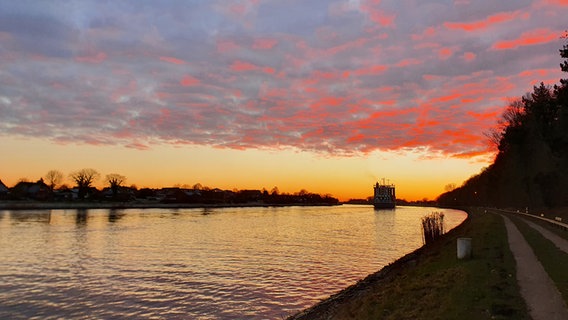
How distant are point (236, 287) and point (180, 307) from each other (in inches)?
172

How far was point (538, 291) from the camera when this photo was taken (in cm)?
1310

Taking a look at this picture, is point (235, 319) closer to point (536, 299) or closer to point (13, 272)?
point (536, 299)

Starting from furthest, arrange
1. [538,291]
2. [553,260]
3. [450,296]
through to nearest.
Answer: [553,260] → [450,296] → [538,291]

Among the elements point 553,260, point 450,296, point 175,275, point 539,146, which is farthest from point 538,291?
point 539,146

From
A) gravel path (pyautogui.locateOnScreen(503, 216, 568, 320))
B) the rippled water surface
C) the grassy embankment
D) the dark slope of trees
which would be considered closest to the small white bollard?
the grassy embankment

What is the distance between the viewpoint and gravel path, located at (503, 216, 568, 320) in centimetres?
1080

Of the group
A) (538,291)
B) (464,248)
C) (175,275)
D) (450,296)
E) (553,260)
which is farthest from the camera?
(175,275)

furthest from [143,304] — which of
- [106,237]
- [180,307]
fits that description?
[106,237]

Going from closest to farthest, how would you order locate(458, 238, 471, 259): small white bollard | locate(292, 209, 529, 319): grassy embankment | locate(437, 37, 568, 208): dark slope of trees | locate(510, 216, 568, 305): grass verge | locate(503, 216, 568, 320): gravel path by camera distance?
locate(503, 216, 568, 320): gravel path, locate(292, 209, 529, 319): grassy embankment, locate(510, 216, 568, 305): grass verge, locate(458, 238, 471, 259): small white bollard, locate(437, 37, 568, 208): dark slope of trees

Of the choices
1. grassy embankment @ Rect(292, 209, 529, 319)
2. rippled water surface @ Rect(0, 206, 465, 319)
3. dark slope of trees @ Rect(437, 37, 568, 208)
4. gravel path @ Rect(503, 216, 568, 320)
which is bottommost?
rippled water surface @ Rect(0, 206, 465, 319)

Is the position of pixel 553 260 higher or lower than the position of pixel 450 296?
higher

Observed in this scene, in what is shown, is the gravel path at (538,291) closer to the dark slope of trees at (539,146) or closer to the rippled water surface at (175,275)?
the rippled water surface at (175,275)

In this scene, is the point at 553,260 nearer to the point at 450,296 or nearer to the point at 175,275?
the point at 450,296

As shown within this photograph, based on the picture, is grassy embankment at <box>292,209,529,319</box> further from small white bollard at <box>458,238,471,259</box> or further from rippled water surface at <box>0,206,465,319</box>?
rippled water surface at <box>0,206,465,319</box>
